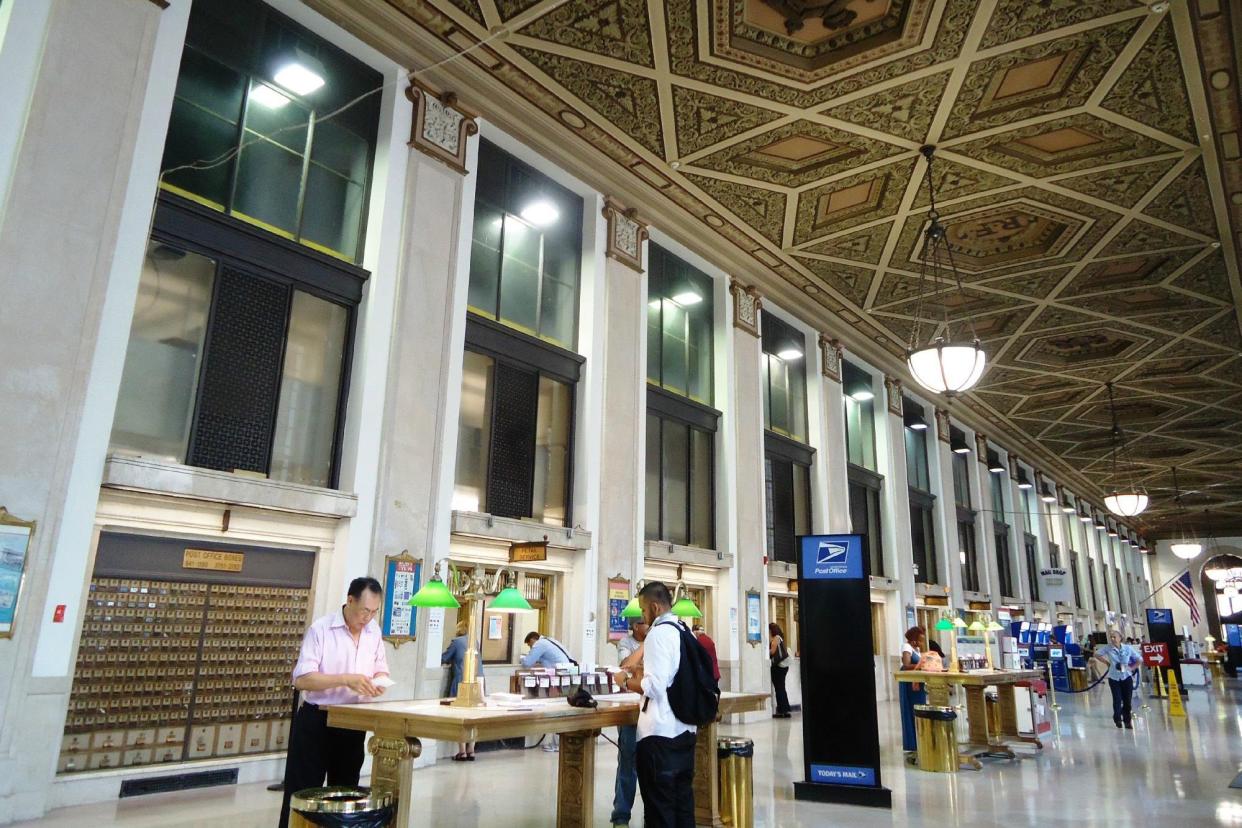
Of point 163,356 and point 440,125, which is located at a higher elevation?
point 440,125

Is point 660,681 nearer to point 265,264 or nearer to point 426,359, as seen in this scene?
point 426,359

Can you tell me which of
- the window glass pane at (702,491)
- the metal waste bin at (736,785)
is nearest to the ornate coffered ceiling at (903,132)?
→ the window glass pane at (702,491)

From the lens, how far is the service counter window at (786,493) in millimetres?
14391

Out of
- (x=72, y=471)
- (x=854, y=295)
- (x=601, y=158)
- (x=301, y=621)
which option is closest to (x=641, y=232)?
(x=601, y=158)

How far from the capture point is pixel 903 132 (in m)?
10.2

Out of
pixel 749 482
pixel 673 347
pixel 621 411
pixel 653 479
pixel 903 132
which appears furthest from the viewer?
pixel 749 482

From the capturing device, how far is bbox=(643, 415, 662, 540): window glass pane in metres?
11.7

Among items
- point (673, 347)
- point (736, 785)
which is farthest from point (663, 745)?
point (673, 347)

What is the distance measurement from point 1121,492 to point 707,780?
17.1m

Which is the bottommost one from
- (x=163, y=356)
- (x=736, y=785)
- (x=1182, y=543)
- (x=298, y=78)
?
(x=736, y=785)

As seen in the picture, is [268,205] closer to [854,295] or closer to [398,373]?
[398,373]

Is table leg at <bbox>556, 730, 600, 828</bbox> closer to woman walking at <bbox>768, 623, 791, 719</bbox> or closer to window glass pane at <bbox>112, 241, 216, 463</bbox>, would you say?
window glass pane at <bbox>112, 241, 216, 463</bbox>

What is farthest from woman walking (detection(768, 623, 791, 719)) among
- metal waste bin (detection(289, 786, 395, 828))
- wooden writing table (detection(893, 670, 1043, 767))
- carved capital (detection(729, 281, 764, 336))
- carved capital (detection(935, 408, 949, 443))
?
metal waste bin (detection(289, 786, 395, 828))

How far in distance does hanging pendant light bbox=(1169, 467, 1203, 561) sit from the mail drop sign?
23706 mm
